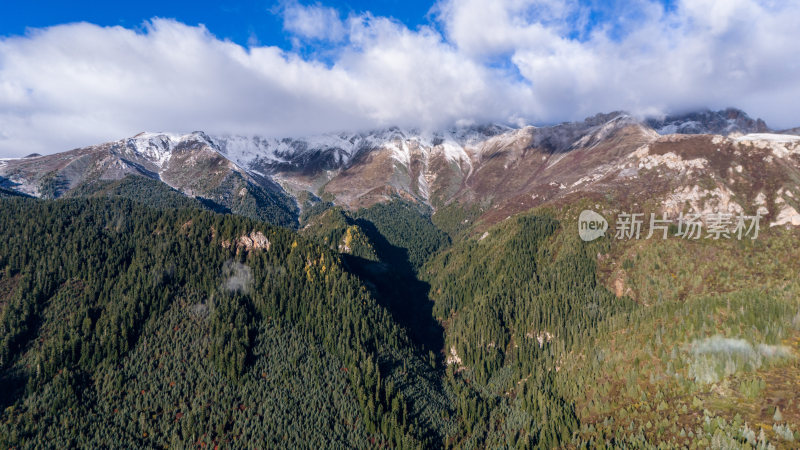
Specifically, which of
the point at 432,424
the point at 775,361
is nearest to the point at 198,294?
the point at 432,424

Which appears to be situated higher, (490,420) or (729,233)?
(729,233)

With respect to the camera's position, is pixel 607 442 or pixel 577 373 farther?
pixel 577 373

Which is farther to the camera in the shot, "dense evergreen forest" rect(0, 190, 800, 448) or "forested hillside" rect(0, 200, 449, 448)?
"forested hillside" rect(0, 200, 449, 448)

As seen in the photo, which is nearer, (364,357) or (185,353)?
(185,353)

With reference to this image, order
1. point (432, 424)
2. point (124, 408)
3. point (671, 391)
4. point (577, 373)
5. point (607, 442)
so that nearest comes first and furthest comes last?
point (607, 442) < point (671, 391) < point (124, 408) < point (432, 424) < point (577, 373)

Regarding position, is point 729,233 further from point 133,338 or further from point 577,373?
point 133,338

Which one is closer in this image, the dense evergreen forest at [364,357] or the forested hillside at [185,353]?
the dense evergreen forest at [364,357]

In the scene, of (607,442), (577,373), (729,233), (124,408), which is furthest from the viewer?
(729,233)

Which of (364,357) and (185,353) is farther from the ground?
(364,357)
